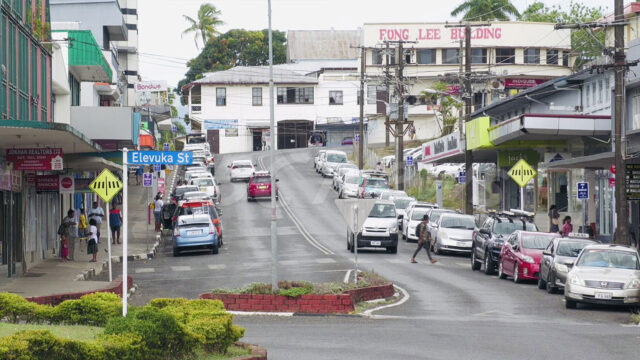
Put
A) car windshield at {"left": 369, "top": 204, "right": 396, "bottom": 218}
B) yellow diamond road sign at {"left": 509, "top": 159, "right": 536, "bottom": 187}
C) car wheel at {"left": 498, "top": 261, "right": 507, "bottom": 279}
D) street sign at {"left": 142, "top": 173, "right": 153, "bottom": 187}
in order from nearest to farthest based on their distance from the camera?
car wheel at {"left": 498, "top": 261, "right": 507, "bottom": 279} < yellow diamond road sign at {"left": 509, "top": 159, "right": 536, "bottom": 187} < car windshield at {"left": 369, "top": 204, "right": 396, "bottom": 218} < street sign at {"left": 142, "top": 173, "right": 153, "bottom": 187}

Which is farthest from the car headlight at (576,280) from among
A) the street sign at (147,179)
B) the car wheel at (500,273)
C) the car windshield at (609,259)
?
the street sign at (147,179)

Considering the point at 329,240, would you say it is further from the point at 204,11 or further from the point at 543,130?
the point at 204,11

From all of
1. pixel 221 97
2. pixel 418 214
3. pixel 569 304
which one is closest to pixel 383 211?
pixel 418 214

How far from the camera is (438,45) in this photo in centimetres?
9894

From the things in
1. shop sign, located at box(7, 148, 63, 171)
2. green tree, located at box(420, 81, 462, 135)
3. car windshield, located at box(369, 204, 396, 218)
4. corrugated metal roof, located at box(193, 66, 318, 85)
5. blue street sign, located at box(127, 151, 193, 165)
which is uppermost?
corrugated metal roof, located at box(193, 66, 318, 85)

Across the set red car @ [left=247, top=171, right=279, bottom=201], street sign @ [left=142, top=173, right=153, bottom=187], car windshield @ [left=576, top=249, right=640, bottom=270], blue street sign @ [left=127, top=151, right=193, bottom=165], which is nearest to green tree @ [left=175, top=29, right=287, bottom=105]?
red car @ [left=247, top=171, right=279, bottom=201]

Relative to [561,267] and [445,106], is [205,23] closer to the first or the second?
[445,106]

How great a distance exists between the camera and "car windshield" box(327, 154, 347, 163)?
76812 mm

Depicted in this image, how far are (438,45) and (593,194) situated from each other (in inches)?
2273

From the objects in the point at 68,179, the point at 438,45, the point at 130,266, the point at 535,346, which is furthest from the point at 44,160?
the point at 438,45

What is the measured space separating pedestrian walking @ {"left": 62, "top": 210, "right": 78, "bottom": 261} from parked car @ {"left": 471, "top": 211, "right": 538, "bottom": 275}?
14066 millimetres

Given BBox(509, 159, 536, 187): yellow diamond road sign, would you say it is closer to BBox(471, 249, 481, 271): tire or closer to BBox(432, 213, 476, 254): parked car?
BBox(432, 213, 476, 254): parked car

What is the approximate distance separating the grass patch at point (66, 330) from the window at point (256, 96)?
291 ft

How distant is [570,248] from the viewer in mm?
27234
